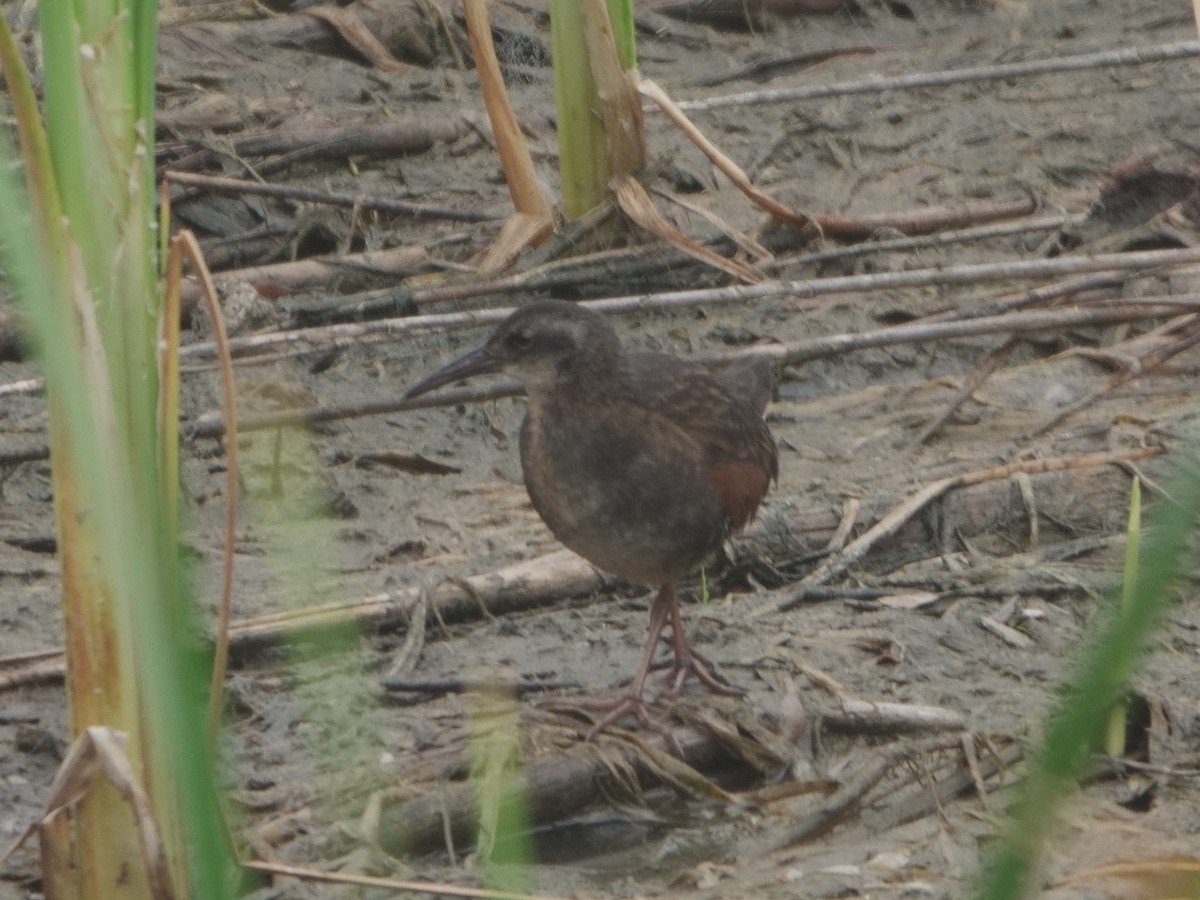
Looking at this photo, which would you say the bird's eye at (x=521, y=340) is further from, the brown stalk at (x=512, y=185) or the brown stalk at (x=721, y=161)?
the brown stalk at (x=512, y=185)

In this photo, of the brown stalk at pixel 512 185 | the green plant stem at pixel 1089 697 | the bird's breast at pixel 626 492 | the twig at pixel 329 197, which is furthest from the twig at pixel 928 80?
the green plant stem at pixel 1089 697

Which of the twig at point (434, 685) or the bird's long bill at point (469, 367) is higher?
the bird's long bill at point (469, 367)

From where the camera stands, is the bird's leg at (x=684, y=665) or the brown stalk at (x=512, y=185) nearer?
the bird's leg at (x=684, y=665)

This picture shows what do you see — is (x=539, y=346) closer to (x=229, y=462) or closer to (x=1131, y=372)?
(x=229, y=462)

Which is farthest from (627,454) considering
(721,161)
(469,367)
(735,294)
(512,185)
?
(512,185)

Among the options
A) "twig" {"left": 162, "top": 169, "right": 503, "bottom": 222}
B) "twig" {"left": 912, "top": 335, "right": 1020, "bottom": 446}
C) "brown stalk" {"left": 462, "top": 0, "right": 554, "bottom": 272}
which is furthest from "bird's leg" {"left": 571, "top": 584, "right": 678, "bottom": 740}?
"twig" {"left": 162, "top": 169, "right": 503, "bottom": 222}

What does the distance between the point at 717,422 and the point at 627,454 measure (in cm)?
30

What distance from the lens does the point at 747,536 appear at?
4676 mm

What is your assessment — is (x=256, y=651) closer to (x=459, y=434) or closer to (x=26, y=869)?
(x=26, y=869)

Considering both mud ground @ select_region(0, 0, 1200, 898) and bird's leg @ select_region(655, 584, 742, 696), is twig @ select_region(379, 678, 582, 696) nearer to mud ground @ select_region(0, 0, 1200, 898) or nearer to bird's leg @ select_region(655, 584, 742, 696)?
mud ground @ select_region(0, 0, 1200, 898)

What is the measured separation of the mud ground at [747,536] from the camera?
A: 324cm

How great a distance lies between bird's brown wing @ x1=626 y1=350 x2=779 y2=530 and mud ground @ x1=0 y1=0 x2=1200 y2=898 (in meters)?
0.35

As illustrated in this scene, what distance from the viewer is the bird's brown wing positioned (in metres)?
4.14

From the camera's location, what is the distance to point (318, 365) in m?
5.86
